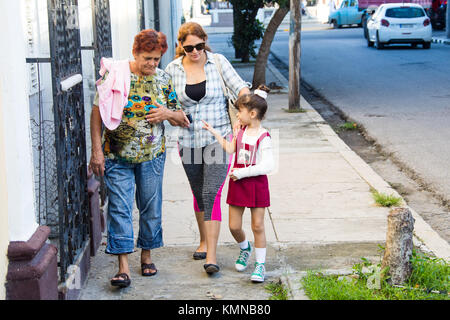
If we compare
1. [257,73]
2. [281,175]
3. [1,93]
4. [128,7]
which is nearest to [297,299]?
[1,93]

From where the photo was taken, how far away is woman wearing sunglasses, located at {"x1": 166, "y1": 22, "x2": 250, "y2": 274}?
526 centimetres

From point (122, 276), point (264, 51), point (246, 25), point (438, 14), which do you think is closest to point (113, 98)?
point (122, 276)

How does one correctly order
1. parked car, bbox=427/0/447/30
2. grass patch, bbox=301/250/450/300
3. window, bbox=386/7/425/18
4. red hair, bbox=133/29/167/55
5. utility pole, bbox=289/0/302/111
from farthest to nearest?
parked car, bbox=427/0/447/30 < window, bbox=386/7/425/18 < utility pole, bbox=289/0/302/111 < red hair, bbox=133/29/167/55 < grass patch, bbox=301/250/450/300

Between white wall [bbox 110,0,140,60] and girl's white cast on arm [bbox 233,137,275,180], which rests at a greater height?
white wall [bbox 110,0,140,60]

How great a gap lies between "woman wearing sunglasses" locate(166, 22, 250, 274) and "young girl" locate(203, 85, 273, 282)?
222 mm

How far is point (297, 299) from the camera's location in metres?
4.49

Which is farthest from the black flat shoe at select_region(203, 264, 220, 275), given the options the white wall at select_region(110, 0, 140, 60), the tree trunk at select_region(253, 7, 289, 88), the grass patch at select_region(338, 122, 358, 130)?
the tree trunk at select_region(253, 7, 289, 88)

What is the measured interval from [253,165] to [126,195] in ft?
2.98

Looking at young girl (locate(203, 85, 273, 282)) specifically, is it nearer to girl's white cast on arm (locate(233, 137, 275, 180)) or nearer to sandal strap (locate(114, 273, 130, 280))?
girl's white cast on arm (locate(233, 137, 275, 180))

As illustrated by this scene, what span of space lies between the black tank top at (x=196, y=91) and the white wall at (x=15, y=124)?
159 cm

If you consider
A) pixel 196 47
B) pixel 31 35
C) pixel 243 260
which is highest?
pixel 31 35

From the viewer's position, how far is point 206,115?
17.3 ft

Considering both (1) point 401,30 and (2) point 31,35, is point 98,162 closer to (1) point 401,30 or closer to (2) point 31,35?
(2) point 31,35

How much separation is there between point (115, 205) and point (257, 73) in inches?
474
